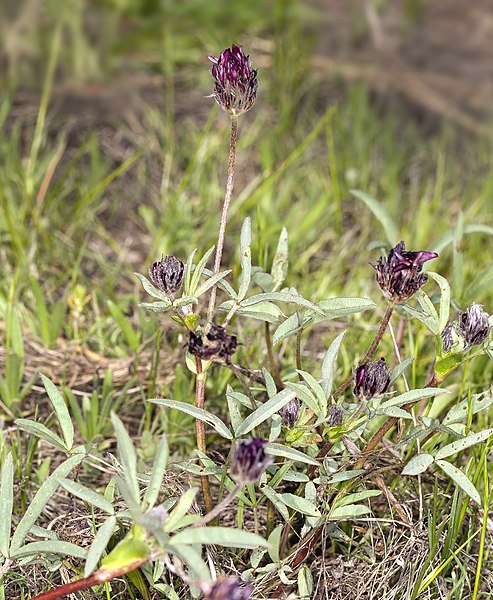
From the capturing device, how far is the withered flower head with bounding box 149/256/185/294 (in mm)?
1241

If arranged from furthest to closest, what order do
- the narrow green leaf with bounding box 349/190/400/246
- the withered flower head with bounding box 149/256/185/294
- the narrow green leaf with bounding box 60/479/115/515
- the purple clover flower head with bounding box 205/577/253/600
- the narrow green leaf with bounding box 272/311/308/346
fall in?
the narrow green leaf with bounding box 349/190/400/246 < the narrow green leaf with bounding box 272/311/308/346 < the withered flower head with bounding box 149/256/185/294 < the narrow green leaf with bounding box 60/479/115/515 < the purple clover flower head with bounding box 205/577/253/600

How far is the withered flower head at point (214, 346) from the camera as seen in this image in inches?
47.6

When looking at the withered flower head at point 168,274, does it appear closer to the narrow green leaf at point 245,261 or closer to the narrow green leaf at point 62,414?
the narrow green leaf at point 245,261

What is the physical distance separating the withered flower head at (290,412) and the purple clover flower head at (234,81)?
0.44m

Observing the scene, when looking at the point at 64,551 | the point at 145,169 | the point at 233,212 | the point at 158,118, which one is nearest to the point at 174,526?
the point at 64,551

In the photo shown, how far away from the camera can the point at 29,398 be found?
1847mm

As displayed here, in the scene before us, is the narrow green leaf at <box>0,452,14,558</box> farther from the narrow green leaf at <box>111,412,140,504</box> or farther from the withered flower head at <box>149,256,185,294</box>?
the withered flower head at <box>149,256,185,294</box>

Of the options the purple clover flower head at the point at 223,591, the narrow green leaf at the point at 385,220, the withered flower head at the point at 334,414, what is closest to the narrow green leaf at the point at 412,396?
the withered flower head at the point at 334,414

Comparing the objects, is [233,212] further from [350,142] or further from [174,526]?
[174,526]

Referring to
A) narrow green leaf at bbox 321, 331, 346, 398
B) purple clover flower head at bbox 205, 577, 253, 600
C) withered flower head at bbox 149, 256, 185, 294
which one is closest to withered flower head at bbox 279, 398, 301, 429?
narrow green leaf at bbox 321, 331, 346, 398

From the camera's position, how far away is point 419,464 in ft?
4.23

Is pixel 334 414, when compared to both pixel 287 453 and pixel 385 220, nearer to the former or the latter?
pixel 287 453

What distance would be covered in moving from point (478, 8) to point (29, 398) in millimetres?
2511

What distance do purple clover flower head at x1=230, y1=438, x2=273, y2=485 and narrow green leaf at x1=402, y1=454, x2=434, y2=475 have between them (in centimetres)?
31
